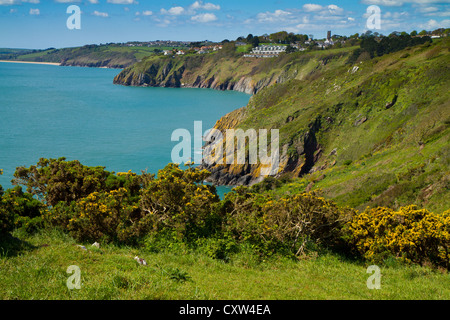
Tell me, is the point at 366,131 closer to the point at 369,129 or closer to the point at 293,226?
the point at 369,129

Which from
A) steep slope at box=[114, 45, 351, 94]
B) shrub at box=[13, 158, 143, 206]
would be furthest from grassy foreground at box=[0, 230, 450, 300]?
→ steep slope at box=[114, 45, 351, 94]

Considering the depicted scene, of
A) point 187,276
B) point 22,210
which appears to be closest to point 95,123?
point 22,210

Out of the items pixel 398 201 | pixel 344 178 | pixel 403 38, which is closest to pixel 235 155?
pixel 344 178

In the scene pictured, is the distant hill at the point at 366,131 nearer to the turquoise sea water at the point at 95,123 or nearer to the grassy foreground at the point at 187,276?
the grassy foreground at the point at 187,276

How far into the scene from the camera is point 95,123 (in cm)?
8650

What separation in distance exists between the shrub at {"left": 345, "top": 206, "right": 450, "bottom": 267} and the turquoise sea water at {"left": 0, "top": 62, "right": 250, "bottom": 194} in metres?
43.7

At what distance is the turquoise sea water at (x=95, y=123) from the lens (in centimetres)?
5972

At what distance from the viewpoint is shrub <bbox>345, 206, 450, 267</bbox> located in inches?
497

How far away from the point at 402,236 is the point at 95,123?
3243 inches

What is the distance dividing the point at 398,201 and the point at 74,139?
6078 centimetres

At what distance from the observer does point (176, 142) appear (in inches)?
2950

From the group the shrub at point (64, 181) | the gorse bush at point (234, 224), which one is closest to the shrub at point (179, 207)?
the gorse bush at point (234, 224)

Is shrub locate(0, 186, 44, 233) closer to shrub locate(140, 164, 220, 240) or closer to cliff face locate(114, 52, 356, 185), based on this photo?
shrub locate(140, 164, 220, 240)
